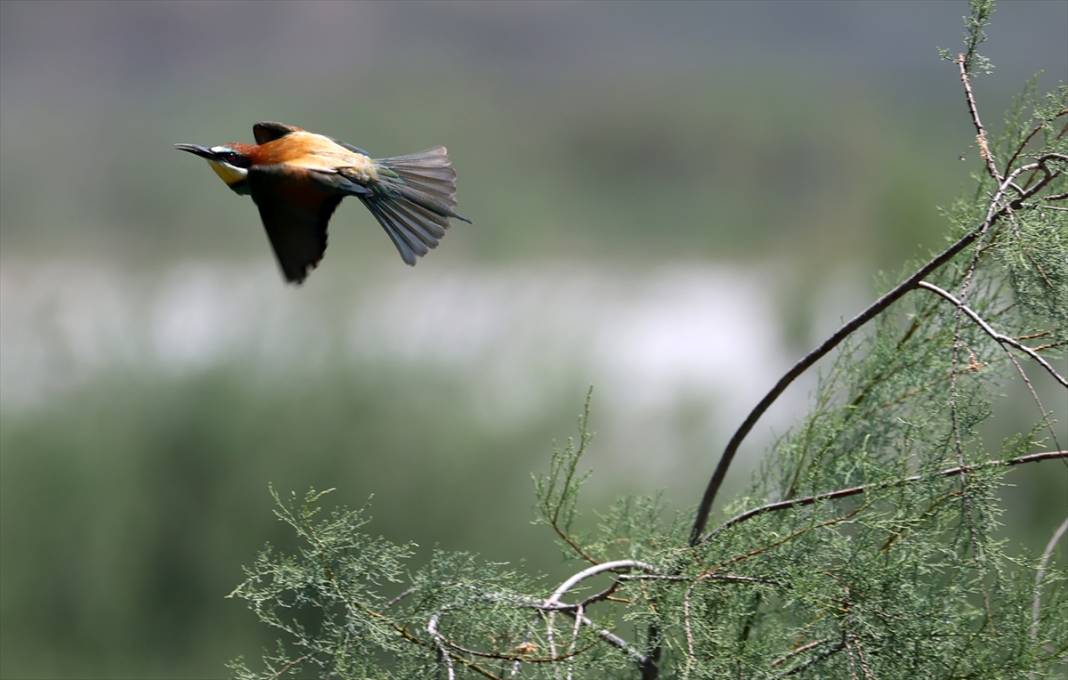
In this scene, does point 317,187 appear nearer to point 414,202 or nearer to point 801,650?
point 414,202

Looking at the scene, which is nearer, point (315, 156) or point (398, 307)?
point (315, 156)

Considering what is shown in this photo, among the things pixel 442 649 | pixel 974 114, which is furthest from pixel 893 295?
pixel 442 649

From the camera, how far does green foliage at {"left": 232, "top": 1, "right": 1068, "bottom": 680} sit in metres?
0.71

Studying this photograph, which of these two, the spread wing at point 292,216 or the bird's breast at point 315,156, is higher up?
the bird's breast at point 315,156

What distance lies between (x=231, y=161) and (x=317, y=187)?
0.21ft

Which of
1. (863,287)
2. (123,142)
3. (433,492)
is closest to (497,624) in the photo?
(433,492)

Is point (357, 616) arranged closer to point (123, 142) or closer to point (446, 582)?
point (446, 582)

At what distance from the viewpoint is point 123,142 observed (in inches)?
179

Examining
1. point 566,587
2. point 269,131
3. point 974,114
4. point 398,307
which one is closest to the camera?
point 974,114

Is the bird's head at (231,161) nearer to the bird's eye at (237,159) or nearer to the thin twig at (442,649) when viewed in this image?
the bird's eye at (237,159)

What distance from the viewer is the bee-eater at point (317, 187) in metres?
0.85

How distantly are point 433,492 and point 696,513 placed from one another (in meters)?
2.72

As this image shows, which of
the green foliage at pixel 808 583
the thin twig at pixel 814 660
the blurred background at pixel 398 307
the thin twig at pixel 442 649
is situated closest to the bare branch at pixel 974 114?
the green foliage at pixel 808 583

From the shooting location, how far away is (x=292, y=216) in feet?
2.82
